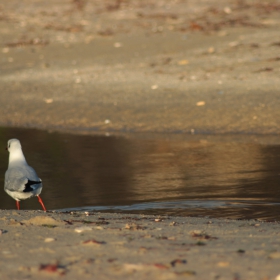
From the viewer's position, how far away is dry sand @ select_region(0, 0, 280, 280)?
4141 mm

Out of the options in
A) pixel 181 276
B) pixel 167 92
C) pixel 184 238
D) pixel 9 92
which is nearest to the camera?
pixel 181 276

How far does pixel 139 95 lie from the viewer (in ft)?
41.1

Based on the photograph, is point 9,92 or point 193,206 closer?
point 193,206

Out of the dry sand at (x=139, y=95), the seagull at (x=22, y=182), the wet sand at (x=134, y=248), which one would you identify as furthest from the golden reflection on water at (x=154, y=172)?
the wet sand at (x=134, y=248)

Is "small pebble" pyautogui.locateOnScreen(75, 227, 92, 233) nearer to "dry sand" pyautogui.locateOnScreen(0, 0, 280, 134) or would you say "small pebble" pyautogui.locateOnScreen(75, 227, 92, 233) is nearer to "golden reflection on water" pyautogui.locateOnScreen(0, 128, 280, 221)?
"golden reflection on water" pyautogui.locateOnScreen(0, 128, 280, 221)

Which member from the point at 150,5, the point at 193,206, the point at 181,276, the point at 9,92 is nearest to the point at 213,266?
the point at 181,276

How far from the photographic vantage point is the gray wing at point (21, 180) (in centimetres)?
623

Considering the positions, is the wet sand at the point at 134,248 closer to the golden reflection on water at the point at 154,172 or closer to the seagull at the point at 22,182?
the seagull at the point at 22,182

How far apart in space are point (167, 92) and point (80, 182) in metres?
4.74

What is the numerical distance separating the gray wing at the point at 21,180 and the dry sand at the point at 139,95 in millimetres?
306

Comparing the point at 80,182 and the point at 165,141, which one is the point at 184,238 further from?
the point at 165,141

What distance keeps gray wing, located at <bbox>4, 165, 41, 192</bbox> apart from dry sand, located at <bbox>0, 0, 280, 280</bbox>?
0.31 metres

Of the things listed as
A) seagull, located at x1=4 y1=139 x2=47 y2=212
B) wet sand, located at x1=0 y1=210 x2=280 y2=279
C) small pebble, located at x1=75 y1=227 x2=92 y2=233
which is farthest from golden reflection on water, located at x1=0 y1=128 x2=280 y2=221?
small pebble, located at x1=75 y1=227 x2=92 y2=233

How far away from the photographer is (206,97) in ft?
39.5
